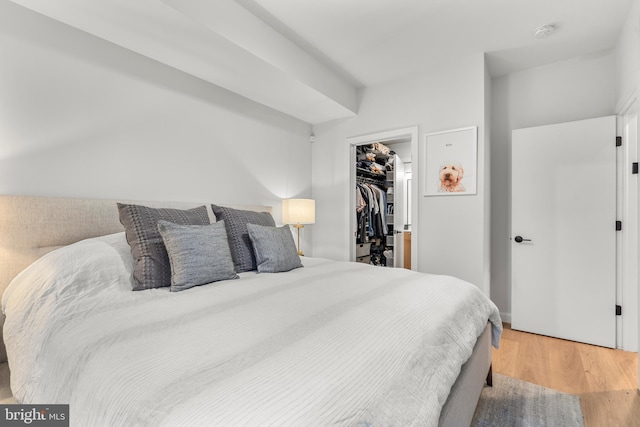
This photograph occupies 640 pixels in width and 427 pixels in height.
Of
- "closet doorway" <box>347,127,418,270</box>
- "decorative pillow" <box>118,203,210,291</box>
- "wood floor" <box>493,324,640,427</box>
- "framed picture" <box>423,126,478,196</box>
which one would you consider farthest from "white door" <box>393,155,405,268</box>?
"decorative pillow" <box>118,203,210,291</box>

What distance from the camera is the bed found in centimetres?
68

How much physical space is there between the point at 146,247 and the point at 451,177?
257 centimetres

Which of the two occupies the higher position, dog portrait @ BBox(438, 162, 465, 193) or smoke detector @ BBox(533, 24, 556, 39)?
smoke detector @ BBox(533, 24, 556, 39)

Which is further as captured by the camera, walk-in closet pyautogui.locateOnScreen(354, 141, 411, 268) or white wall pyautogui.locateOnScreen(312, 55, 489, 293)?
walk-in closet pyautogui.locateOnScreen(354, 141, 411, 268)

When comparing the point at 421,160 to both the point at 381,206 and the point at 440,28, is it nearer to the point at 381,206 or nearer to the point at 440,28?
the point at 440,28

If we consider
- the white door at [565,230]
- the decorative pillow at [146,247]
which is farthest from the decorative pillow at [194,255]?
the white door at [565,230]

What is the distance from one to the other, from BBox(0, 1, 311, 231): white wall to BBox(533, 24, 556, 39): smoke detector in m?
2.52

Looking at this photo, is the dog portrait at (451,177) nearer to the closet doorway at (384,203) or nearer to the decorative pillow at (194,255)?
the closet doorway at (384,203)

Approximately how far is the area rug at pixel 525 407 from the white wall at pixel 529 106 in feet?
4.32

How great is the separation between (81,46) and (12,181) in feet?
3.10

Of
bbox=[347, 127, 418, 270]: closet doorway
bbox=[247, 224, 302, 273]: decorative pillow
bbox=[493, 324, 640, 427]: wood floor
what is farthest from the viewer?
bbox=[347, 127, 418, 270]: closet doorway

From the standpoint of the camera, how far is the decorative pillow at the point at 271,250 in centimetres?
200

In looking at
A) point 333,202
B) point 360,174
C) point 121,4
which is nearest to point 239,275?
point 121,4

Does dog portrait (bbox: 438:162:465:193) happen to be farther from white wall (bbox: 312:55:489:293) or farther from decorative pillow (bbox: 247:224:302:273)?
decorative pillow (bbox: 247:224:302:273)
